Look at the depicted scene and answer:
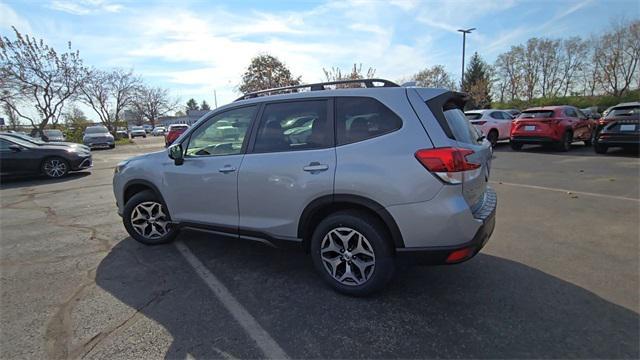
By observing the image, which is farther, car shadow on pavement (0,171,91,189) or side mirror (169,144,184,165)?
car shadow on pavement (0,171,91,189)

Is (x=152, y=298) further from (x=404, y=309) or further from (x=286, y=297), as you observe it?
(x=404, y=309)

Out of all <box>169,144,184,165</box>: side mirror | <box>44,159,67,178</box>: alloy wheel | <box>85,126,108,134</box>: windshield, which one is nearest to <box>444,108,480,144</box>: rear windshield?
<box>169,144,184,165</box>: side mirror

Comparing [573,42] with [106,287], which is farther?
[573,42]

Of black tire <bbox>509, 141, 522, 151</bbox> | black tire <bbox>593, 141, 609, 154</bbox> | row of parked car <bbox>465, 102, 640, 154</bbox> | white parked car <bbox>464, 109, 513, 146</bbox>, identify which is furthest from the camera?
white parked car <bbox>464, 109, 513, 146</bbox>

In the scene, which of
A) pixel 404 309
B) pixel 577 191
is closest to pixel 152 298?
pixel 404 309

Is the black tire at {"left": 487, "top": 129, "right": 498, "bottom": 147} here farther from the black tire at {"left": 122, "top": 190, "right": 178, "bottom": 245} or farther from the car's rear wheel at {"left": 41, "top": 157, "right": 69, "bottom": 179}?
the car's rear wheel at {"left": 41, "top": 157, "right": 69, "bottom": 179}

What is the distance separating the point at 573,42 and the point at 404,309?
200ft

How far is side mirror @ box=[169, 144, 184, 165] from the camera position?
378cm

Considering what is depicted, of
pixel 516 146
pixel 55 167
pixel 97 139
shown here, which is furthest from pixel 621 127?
pixel 97 139

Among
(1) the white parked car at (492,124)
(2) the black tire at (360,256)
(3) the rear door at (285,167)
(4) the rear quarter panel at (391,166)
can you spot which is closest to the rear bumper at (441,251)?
(2) the black tire at (360,256)

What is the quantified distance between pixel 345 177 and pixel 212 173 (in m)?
1.49

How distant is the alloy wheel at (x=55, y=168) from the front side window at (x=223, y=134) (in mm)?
8778

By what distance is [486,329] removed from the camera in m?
2.52

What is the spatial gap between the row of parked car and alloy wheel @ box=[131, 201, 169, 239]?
8.71m
